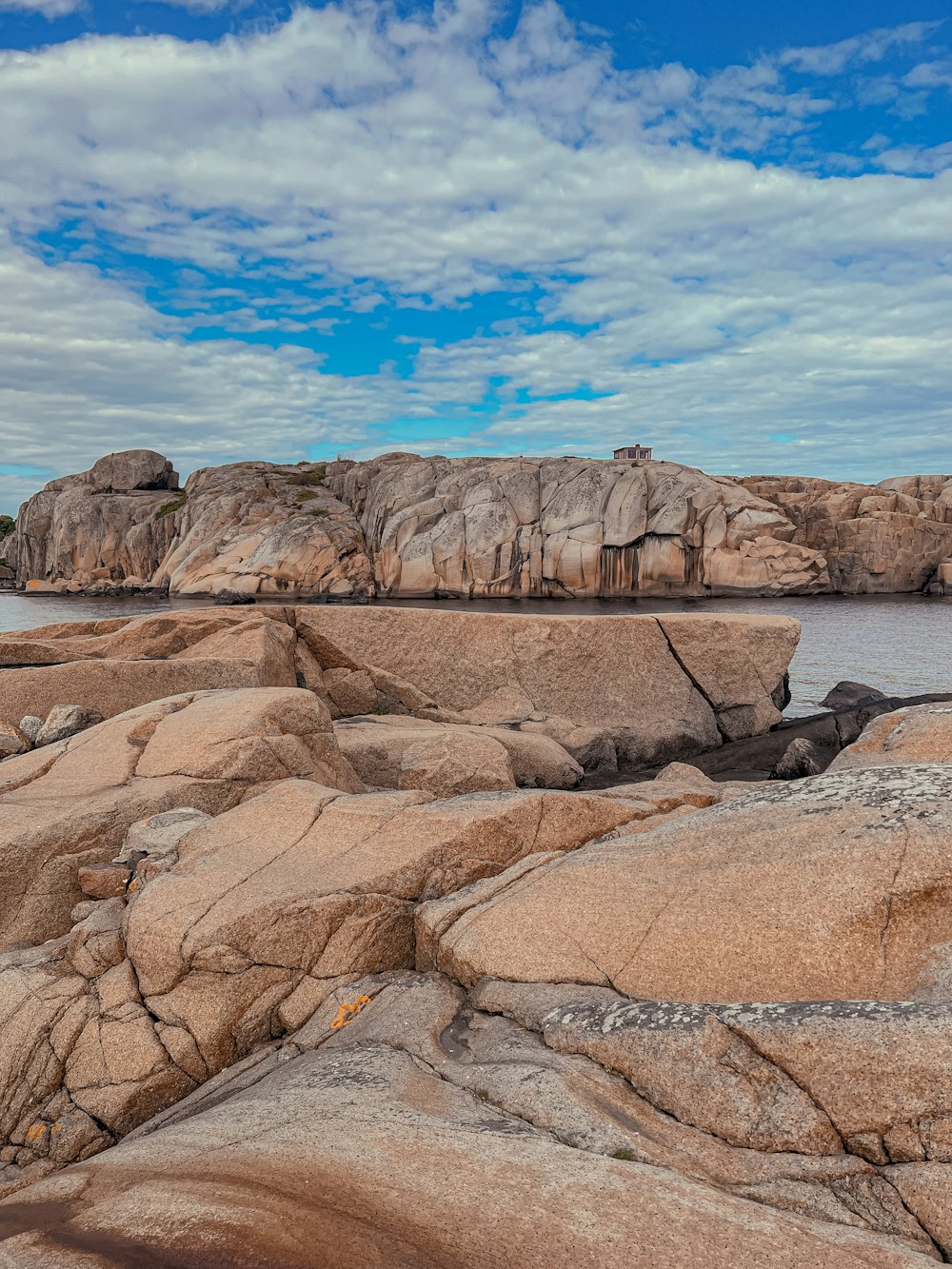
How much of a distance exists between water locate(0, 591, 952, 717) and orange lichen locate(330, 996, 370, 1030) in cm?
1276

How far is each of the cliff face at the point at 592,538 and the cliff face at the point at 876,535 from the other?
5.69 metres

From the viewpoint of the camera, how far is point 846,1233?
309cm

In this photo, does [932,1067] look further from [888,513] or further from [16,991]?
[888,513]

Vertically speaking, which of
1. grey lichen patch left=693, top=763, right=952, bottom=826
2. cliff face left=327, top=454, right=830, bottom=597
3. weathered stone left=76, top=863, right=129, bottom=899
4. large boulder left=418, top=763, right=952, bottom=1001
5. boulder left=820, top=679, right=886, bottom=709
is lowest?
boulder left=820, top=679, right=886, bottom=709

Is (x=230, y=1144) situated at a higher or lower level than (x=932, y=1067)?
lower

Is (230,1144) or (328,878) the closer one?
(230,1144)

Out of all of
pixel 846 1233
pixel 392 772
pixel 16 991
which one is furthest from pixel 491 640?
pixel 846 1233

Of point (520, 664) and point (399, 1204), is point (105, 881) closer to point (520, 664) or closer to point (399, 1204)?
point (399, 1204)

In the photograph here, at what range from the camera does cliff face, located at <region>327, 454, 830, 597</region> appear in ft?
224

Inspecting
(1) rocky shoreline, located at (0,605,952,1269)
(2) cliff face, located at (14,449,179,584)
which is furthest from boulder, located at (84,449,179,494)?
(1) rocky shoreline, located at (0,605,952,1269)

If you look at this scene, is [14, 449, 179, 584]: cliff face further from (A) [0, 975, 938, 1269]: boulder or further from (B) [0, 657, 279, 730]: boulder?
(A) [0, 975, 938, 1269]: boulder

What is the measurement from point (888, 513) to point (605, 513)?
2629 cm

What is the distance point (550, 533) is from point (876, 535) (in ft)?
96.0

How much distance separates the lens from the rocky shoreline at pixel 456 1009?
311cm
